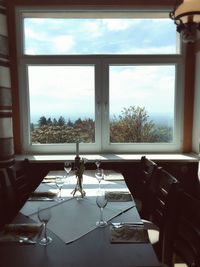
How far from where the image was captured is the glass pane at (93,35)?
3.08 metres

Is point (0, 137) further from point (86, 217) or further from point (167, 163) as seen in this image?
point (167, 163)

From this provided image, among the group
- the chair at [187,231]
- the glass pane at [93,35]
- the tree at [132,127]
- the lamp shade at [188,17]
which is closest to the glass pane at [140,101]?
the tree at [132,127]

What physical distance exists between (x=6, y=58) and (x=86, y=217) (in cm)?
200

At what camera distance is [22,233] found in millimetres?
1319

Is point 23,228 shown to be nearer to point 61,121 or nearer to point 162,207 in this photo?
point 162,207

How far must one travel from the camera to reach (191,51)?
10.1 feet

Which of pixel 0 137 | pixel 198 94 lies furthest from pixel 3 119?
pixel 198 94

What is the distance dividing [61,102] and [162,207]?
1786 millimetres

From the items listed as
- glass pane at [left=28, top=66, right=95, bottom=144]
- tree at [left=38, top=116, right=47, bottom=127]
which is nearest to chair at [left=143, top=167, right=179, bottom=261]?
glass pane at [left=28, top=66, right=95, bottom=144]

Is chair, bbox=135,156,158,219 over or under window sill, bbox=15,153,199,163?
under

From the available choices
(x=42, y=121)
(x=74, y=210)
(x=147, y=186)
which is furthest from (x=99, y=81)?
(x=74, y=210)

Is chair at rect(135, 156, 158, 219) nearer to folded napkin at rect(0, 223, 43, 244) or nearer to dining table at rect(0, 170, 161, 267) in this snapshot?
dining table at rect(0, 170, 161, 267)

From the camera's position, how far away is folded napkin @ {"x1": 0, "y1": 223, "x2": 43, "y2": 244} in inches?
49.5

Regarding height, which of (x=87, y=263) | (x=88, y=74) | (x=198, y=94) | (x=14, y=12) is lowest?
(x=87, y=263)
